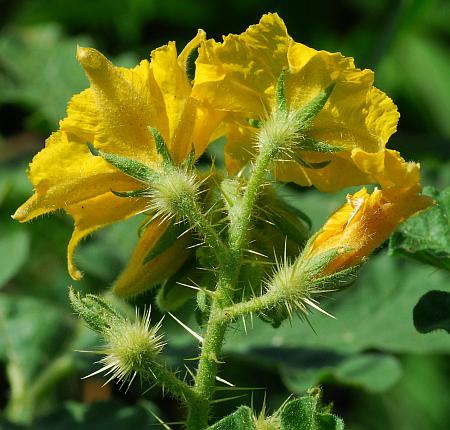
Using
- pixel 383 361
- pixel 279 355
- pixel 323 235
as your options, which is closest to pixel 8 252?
pixel 279 355

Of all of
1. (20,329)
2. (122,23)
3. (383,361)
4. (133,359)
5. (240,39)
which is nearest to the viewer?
(133,359)

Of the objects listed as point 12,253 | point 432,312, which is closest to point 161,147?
point 432,312

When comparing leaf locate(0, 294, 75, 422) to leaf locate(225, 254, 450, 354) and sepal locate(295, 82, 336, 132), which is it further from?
sepal locate(295, 82, 336, 132)

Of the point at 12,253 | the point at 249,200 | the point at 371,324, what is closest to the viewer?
the point at 249,200

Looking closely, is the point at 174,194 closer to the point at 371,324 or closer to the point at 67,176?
the point at 67,176

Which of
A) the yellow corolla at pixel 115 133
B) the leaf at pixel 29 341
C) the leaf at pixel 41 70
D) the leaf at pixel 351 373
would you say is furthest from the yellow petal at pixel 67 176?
the leaf at pixel 41 70

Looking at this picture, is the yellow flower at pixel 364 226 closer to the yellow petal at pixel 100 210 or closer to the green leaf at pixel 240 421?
the green leaf at pixel 240 421

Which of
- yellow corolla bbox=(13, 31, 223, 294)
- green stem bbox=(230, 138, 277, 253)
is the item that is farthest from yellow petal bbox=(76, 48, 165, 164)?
green stem bbox=(230, 138, 277, 253)

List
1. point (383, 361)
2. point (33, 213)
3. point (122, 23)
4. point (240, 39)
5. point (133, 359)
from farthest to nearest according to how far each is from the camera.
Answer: point (122, 23) < point (383, 361) < point (33, 213) < point (240, 39) < point (133, 359)

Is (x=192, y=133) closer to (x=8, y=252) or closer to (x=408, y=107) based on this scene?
(x=8, y=252)
